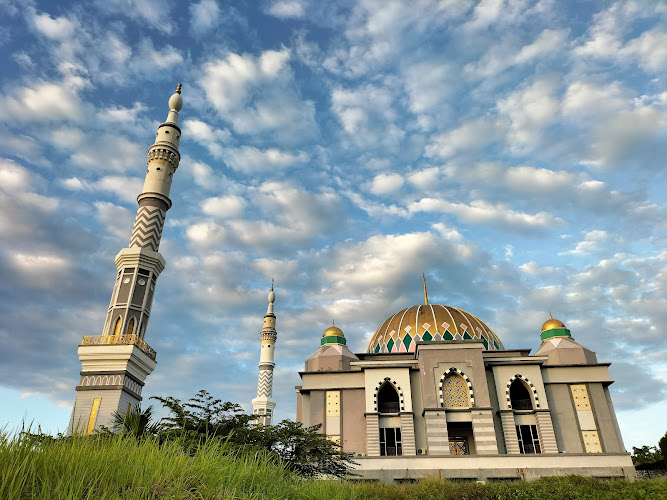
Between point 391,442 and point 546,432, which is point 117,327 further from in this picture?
point 546,432

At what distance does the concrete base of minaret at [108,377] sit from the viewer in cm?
2278

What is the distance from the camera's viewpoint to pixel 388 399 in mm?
30344

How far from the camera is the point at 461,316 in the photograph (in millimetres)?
36594

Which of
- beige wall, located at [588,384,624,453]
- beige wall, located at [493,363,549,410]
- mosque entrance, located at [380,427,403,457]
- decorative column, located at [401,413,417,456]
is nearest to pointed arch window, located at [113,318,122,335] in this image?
mosque entrance, located at [380,427,403,457]

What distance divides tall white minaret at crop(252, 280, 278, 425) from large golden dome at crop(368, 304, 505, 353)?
13.1 metres

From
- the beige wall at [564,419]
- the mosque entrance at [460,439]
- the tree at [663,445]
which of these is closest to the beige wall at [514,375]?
the beige wall at [564,419]

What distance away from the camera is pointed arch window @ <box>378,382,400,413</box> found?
1163 inches

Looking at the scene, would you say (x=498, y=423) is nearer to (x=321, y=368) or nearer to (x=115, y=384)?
(x=321, y=368)

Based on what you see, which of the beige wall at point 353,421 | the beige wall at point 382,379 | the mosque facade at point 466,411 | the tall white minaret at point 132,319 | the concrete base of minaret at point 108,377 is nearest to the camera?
the concrete base of minaret at point 108,377

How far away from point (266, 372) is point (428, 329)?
61.4 feet

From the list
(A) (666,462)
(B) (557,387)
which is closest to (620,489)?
(B) (557,387)

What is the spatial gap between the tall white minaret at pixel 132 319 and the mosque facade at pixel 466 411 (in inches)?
433

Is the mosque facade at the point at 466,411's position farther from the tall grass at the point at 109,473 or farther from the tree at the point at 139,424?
the tall grass at the point at 109,473

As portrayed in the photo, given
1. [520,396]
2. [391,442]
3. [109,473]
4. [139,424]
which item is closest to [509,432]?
[520,396]
